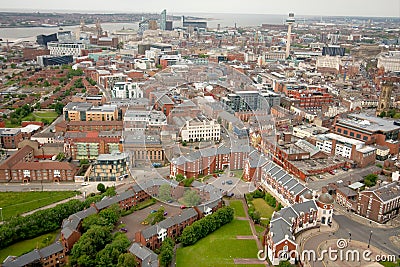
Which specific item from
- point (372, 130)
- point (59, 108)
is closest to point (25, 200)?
point (59, 108)

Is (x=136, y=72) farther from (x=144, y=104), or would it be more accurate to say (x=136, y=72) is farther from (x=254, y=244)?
(x=254, y=244)

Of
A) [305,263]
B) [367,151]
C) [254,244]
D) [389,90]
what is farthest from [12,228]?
[389,90]

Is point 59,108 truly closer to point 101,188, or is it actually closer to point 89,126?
point 89,126

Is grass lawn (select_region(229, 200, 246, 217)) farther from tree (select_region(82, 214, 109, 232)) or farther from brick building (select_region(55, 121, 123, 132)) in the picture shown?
brick building (select_region(55, 121, 123, 132))

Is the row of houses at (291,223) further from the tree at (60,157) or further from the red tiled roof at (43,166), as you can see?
the tree at (60,157)

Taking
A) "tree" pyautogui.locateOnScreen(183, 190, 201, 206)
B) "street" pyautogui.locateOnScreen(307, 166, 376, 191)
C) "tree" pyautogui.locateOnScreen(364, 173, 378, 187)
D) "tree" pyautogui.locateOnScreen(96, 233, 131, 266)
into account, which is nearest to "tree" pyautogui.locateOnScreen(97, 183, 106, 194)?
"tree" pyautogui.locateOnScreen(183, 190, 201, 206)

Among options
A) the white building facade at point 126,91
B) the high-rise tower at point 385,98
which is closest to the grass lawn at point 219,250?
the white building facade at point 126,91
